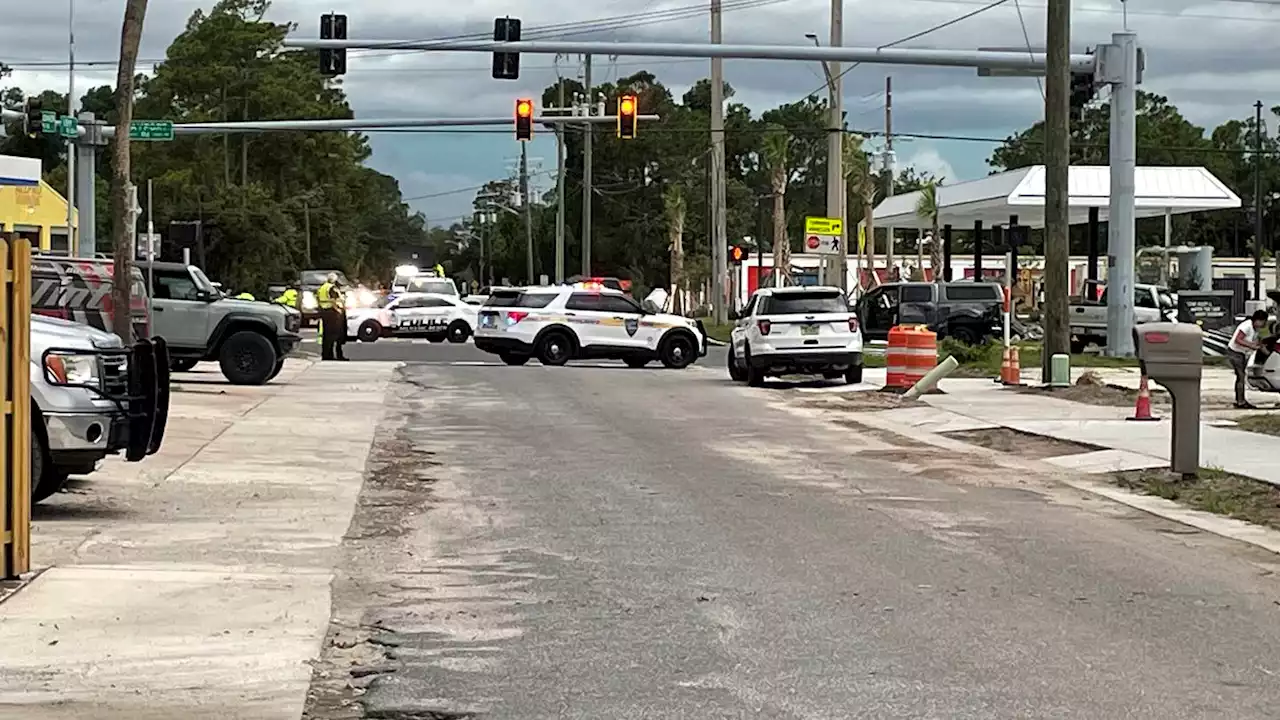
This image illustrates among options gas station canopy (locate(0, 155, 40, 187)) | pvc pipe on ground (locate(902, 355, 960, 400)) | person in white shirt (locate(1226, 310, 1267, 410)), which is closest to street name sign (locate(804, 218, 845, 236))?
pvc pipe on ground (locate(902, 355, 960, 400))

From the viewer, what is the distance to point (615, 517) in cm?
1312

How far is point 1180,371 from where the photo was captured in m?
15.5

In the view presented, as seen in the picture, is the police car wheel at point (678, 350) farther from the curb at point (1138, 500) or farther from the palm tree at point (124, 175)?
the curb at point (1138, 500)

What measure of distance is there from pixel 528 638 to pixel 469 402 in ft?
55.1

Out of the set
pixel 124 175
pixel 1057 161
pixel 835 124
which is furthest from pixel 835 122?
pixel 124 175

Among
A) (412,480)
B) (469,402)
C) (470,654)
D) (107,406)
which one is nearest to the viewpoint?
(470,654)

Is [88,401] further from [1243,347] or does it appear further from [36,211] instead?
[36,211]

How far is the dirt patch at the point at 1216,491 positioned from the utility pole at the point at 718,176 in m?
35.5

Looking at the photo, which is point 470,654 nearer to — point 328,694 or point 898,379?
point 328,694

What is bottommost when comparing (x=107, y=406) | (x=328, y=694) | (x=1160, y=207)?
→ (x=328, y=694)

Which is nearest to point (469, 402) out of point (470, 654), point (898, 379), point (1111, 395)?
point (898, 379)

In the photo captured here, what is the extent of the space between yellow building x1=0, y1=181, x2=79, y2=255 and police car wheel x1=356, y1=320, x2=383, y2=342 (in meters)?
7.94

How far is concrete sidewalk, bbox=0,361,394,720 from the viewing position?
24.4 feet

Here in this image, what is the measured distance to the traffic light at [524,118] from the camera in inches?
1453
